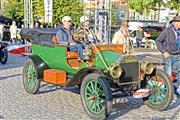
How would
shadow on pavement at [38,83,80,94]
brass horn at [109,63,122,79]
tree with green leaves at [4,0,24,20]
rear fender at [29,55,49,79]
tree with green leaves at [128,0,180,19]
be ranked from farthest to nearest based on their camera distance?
Result: tree with green leaves at [4,0,24,20] → tree with green leaves at [128,0,180,19] → shadow on pavement at [38,83,80,94] → rear fender at [29,55,49,79] → brass horn at [109,63,122,79]

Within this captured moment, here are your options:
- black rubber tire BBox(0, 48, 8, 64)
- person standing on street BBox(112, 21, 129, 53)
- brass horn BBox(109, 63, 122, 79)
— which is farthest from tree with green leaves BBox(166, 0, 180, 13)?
brass horn BBox(109, 63, 122, 79)

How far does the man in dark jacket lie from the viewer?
792 centimetres

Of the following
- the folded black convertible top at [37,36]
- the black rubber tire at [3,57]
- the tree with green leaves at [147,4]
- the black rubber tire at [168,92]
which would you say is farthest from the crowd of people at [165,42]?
the tree with green leaves at [147,4]

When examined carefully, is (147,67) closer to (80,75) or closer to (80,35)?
(80,75)

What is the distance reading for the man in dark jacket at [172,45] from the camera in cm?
792

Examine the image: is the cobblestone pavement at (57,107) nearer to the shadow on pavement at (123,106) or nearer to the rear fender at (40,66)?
the shadow on pavement at (123,106)

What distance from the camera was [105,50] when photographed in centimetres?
714

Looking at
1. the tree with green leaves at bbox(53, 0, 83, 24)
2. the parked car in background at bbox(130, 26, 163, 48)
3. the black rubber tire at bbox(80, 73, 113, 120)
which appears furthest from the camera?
the tree with green leaves at bbox(53, 0, 83, 24)

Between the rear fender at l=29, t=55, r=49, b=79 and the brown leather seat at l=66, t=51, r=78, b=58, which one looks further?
the rear fender at l=29, t=55, r=49, b=79

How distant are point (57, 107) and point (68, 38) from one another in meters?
1.53

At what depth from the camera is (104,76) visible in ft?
21.2

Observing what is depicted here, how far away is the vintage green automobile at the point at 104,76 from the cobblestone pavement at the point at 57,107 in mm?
279

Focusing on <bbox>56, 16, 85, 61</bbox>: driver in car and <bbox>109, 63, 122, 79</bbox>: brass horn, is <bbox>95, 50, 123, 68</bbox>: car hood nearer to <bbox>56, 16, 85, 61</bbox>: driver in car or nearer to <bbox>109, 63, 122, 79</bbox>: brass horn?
<bbox>109, 63, 122, 79</bbox>: brass horn

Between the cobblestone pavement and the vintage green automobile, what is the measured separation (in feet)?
0.92
